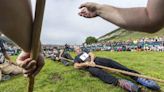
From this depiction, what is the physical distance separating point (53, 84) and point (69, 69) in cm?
108

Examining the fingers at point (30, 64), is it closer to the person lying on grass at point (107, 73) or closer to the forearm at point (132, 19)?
the forearm at point (132, 19)

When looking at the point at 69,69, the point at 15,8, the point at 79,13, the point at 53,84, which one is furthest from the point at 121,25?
the point at 69,69

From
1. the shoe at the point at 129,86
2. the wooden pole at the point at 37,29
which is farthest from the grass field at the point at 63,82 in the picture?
the wooden pole at the point at 37,29

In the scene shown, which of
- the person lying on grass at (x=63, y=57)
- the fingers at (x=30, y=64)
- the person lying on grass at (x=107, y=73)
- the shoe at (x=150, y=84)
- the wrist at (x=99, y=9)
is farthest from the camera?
the person lying on grass at (x=63, y=57)

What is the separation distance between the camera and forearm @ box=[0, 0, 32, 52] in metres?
1.70

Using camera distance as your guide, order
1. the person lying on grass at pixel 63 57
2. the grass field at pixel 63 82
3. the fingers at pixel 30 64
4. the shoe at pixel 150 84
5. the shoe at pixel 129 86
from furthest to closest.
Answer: the person lying on grass at pixel 63 57
the grass field at pixel 63 82
the shoe at pixel 150 84
the shoe at pixel 129 86
the fingers at pixel 30 64

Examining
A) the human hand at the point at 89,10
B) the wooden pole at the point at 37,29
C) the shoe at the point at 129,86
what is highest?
the human hand at the point at 89,10

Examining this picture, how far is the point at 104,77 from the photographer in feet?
33.1

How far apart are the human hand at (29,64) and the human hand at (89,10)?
534mm

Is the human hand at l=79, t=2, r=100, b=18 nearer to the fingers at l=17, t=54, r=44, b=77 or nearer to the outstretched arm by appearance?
the outstretched arm

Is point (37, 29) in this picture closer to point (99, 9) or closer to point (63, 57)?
point (99, 9)

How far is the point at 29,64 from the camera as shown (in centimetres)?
200

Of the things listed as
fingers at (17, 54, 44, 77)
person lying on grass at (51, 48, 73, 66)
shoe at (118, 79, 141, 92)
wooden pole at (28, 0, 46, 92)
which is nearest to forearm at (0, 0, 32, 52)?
wooden pole at (28, 0, 46, 92)

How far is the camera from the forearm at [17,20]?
1698 mm
